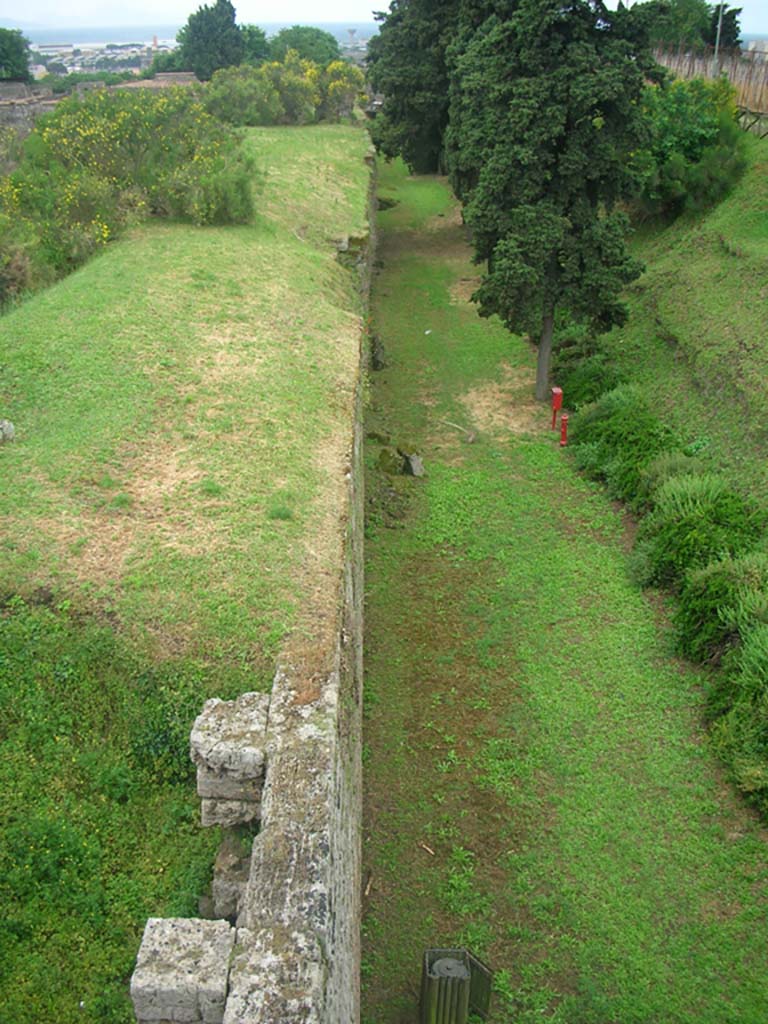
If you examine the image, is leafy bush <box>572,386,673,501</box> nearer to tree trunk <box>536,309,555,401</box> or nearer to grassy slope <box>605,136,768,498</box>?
grassy slope <box>605,136,768,498</box>

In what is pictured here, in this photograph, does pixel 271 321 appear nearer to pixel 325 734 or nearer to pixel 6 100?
pixel 325 734

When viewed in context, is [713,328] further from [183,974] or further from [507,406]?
[183,974]

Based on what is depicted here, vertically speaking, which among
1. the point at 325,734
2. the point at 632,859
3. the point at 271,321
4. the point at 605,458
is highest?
the point at 271,321

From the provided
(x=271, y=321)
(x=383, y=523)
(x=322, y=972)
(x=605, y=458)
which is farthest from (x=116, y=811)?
(x=605, y=458)

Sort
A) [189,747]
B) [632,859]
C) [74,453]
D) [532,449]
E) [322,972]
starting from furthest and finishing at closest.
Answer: [532,449], [74,453], [632,859], [189,747], [322,972]

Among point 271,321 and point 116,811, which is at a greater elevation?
point 271,321

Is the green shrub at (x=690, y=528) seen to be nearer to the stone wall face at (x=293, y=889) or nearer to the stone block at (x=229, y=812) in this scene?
the stone wall face at (x=293, y=889)

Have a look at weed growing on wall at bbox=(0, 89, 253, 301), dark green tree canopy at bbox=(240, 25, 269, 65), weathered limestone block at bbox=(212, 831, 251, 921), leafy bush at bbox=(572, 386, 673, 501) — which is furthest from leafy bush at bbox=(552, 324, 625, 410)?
dark green tree canopy at bbox=(240, 25, 269, 65)
